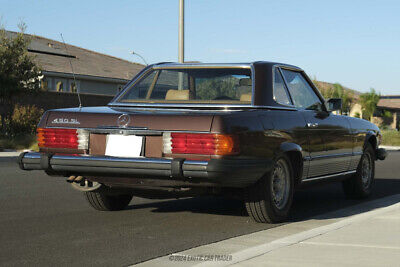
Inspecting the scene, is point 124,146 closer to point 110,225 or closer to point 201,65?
point 110,225

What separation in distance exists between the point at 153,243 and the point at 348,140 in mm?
3993

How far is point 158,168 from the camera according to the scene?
6.57 m

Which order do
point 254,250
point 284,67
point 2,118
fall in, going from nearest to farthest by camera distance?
point 254,250
point 284,67
point 2,118

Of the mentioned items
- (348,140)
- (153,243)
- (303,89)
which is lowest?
(153,243)

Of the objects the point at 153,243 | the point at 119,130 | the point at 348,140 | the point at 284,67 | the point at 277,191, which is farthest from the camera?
the point at 348,140

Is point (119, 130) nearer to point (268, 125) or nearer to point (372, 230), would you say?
point (268, 125)

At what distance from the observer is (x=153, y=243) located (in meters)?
6.36

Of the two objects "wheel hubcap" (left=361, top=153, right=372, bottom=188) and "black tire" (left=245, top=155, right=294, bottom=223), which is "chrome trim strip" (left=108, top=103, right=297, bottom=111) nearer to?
"black tire" (left=245, top=155, right=294, bottom=223)

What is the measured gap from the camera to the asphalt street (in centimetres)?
587

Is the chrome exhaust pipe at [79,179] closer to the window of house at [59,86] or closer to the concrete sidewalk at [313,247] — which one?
the concrete sidewalk at [313,247]

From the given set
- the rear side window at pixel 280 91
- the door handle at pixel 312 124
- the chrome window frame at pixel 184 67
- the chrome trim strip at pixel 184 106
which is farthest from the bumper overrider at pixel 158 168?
the door handle at pixel 312 124

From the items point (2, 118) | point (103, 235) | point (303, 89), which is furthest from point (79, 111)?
point (2, 118)

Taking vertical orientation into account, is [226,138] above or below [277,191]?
above

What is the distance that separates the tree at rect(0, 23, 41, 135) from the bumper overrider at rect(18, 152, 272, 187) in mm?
18009
